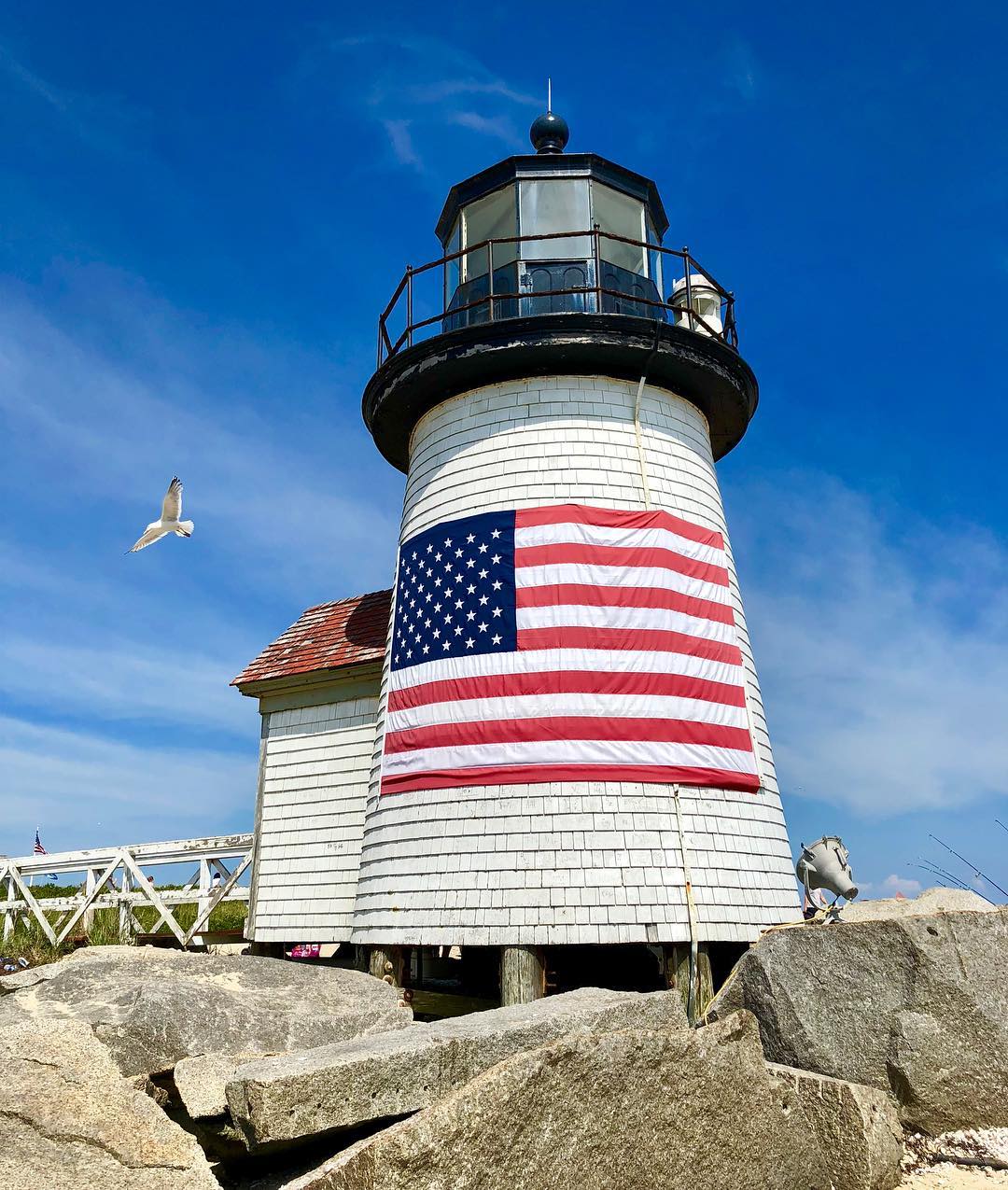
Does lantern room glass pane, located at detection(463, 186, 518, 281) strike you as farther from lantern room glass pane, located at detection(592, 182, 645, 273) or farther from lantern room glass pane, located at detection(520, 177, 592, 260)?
lantern room glass pane, located at detection(592, 182, 645, 273)

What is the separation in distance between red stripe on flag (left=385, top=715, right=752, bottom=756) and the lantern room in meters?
5.52

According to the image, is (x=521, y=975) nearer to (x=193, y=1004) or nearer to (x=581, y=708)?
(x=581, y=708)

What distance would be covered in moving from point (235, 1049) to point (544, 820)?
4.02 metres

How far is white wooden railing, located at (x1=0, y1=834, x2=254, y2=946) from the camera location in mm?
15930

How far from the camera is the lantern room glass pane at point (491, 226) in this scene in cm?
1465

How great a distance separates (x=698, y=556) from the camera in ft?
41.7

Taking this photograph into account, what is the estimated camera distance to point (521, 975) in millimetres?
10500

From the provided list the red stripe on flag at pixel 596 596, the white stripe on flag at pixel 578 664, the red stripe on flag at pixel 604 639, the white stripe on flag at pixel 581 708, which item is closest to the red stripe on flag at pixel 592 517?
the red stripe on flag at pixel 596 596

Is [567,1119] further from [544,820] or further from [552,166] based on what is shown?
[552,166]

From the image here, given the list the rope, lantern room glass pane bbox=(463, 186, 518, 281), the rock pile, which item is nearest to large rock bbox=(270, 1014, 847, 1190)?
the rock pile

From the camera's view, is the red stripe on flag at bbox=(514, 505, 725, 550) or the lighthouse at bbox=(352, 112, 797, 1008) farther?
the red stripe on flag at bbox=(514, 505, 725, 550)

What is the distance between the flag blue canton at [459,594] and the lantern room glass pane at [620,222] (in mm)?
4850

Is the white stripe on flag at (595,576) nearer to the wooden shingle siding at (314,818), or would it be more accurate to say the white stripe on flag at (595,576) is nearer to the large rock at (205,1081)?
the wooden shingle siding at (314,818)

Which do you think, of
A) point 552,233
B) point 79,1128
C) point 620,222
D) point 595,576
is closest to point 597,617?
point 595,576
